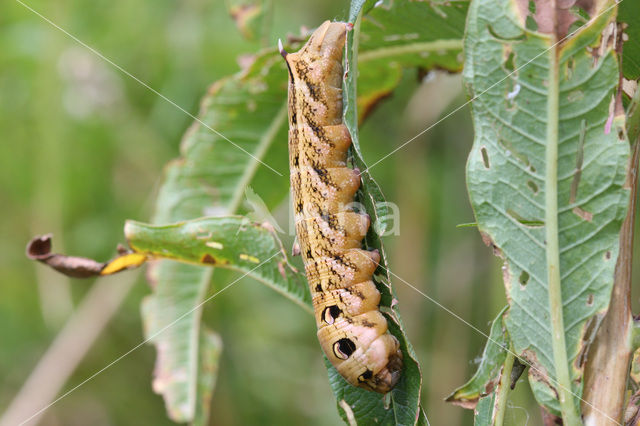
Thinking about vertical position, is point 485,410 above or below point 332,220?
below

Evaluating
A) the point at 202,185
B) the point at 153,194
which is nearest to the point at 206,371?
the point at 202,185

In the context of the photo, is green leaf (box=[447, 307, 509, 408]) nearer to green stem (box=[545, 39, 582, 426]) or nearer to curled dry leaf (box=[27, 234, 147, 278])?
green stem (box=[545, 39, 582, 426])

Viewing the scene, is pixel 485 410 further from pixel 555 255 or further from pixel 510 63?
pixel 510 63

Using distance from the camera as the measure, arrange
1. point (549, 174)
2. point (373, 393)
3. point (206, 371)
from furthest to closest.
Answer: point (206, 371) → point (373, 393) → point (549, 174)

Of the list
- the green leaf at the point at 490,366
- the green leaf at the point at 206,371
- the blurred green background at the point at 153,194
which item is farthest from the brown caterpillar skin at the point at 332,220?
the blurred green background at the point at 153,194

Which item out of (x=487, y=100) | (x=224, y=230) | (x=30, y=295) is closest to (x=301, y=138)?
(x=224, y=230)

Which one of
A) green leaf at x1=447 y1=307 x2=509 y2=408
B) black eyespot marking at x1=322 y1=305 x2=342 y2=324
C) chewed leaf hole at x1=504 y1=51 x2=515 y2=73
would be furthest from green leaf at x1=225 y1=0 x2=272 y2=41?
green leaf at x1=447 y1=307 x2=509 y2=408

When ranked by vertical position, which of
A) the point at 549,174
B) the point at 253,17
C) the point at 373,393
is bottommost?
the point at 373,393

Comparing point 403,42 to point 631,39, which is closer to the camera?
point 631,39

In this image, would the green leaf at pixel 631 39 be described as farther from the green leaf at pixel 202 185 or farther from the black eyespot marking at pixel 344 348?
the green leaf at pixel 202 185
